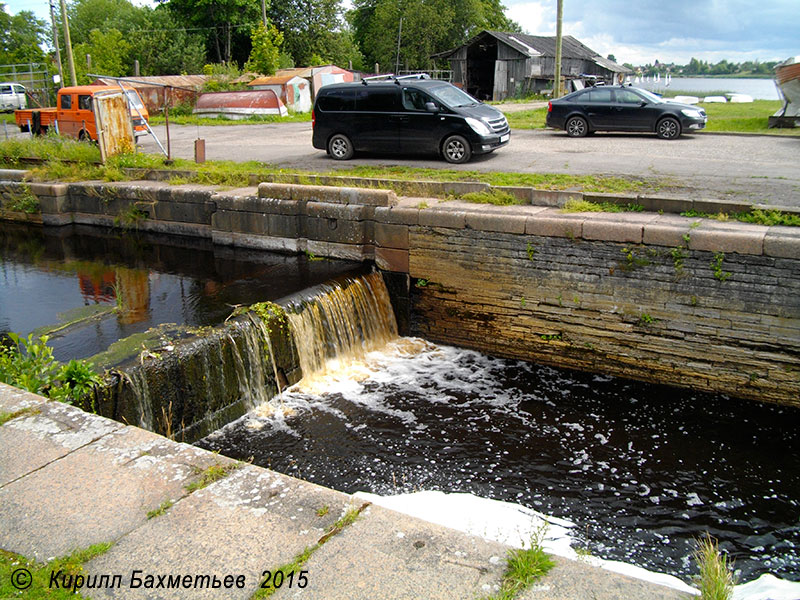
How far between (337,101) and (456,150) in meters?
2.97

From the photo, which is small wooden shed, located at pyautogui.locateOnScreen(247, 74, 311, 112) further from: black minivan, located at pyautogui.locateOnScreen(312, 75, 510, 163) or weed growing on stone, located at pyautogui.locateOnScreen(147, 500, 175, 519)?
weed growing on stone, located at pyautogui.locateOnScreen(147, 500, 175, 519)

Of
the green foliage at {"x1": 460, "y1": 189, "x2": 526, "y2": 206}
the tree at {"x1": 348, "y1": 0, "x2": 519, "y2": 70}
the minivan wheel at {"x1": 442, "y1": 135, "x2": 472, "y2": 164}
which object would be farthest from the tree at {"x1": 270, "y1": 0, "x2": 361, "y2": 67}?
the green foliage at {"x1": 460, "y1": 189, "x2": 526, "y2": 206}

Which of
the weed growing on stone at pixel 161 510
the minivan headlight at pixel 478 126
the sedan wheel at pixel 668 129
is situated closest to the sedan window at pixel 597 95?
the sedan wheel at pixel 668 129

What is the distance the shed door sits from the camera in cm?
3900

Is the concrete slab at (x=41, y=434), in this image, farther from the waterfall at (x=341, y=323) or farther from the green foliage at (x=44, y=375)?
the waterfall at (x=341, y=323)

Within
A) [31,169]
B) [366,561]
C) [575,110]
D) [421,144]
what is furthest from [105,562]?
[575,110]

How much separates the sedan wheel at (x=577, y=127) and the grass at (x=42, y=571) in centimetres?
1733

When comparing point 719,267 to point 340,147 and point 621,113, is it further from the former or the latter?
point 621,113

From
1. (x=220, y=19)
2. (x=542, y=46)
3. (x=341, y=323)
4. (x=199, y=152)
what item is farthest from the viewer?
(x=220, y=19)

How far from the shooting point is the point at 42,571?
3.08m

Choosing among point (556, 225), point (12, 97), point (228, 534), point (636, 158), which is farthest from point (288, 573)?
point (12, 97)

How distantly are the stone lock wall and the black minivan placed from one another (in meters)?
3.28

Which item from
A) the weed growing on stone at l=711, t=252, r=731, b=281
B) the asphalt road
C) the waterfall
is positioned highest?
the asphalt road

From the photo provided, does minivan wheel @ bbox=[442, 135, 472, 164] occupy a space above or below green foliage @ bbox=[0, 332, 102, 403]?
above
